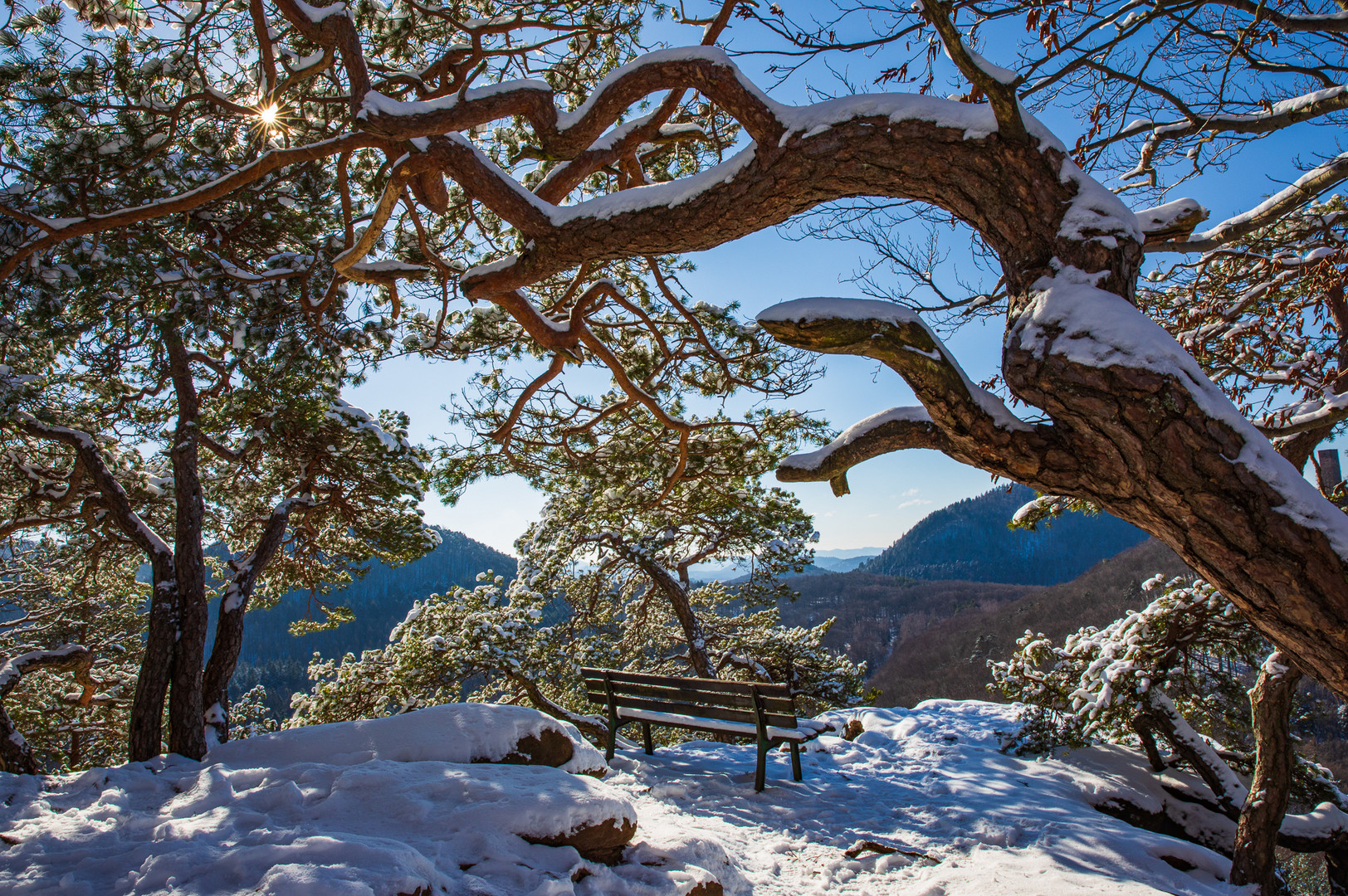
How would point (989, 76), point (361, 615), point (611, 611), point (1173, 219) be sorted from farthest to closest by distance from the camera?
point (361, 615) < point (611, 611) < point (1173, 219) < point (989, 76)

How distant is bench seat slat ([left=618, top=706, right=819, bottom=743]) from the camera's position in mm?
5409

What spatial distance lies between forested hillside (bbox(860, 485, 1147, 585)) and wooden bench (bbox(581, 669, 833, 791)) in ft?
317

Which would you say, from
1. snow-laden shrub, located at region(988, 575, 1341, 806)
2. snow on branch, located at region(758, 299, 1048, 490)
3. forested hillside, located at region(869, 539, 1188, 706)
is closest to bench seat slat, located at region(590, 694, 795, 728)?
snow-laden shrub, located at region(988, 575, 1341, 806)

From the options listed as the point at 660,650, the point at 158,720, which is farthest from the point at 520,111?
the point at 660,650

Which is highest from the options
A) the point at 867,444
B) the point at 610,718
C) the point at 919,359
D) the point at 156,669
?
the point at 919,359

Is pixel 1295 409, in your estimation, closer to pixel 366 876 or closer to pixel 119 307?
pixel 366 876

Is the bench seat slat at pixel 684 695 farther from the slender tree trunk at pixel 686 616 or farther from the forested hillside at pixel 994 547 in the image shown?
the forested hillside at pixel 994 547

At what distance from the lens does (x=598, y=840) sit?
3080mm

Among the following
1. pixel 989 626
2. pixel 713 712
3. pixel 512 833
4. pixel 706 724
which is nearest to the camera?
pixel 512 833

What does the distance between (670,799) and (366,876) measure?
3.16m

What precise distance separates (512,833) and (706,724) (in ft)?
9.62

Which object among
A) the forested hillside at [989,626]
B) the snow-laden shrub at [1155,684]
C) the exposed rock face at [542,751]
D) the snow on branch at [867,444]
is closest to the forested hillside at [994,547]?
the forested hillside at [989,626]

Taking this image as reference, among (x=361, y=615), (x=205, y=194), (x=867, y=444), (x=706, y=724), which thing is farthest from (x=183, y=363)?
(x=361, y=615)

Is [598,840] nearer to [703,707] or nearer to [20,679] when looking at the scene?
[703,707]
